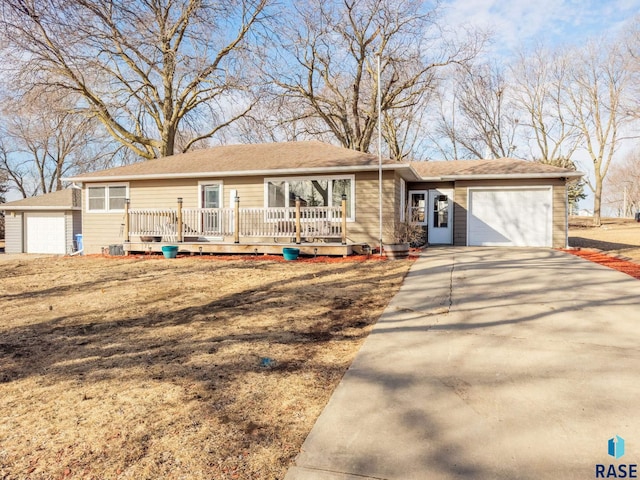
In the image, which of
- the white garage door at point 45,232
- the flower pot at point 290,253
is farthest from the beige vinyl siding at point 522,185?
the white garage door at point 45,232

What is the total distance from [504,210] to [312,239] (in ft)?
22.9

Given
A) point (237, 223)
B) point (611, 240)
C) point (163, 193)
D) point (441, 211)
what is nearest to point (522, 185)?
point (441, 211)

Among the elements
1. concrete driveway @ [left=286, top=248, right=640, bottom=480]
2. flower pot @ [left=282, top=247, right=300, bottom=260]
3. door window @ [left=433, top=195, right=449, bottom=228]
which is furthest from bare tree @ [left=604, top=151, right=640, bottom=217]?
concrete driveway @ [left=286, top=248, right=640, bottom=480]

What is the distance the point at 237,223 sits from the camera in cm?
1146

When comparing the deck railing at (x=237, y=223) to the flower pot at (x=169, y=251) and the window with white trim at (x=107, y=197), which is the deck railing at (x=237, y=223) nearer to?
the flower pot at (x=169, y=251)

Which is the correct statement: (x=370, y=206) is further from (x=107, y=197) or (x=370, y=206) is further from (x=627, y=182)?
(x=627, y=182)

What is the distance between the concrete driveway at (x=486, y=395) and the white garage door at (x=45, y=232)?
22.7 m

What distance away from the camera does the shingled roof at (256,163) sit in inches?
463

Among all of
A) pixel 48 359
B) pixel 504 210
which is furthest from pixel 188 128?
pixel 48 359

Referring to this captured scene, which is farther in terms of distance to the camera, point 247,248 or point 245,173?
point 245,173

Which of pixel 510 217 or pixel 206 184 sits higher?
pixel 206 184

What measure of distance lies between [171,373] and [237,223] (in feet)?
27.9

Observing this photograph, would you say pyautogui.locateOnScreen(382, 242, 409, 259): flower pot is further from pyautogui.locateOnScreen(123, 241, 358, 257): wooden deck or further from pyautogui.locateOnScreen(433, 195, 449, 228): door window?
pyautogui.locateOnScreen(433, 195, 449, 228): door window

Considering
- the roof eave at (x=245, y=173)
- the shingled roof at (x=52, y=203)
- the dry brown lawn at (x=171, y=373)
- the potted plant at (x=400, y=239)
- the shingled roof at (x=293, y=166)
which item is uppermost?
the shingled roof at (x=293, y=166)
